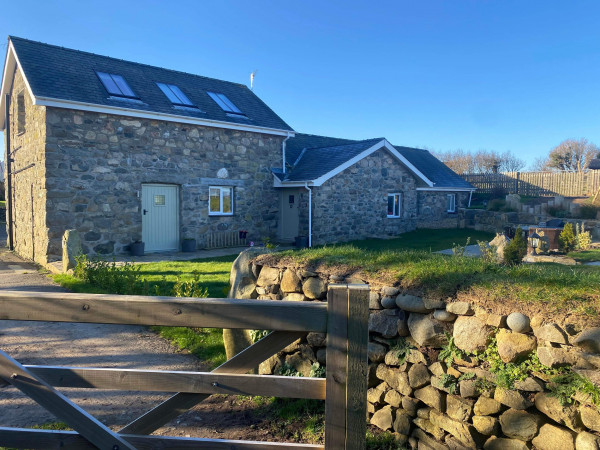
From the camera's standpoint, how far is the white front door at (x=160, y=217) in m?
14.0

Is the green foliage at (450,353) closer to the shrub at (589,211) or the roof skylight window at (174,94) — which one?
the roof skylight window at (174,94)

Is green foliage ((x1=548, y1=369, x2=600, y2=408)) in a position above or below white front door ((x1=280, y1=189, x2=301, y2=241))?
below

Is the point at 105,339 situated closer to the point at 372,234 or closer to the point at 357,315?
the point at 357,315

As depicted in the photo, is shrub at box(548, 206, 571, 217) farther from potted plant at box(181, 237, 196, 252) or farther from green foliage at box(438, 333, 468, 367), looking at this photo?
green foliage at box(438, 333, 468, 367)

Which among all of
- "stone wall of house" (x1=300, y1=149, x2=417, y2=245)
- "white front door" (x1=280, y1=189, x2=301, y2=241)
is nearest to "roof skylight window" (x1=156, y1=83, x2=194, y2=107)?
"white front door" (x1=280, y1=189, x2=301, y2=241)

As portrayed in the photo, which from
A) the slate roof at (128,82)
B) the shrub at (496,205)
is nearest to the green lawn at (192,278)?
the slate roof at (128,82)

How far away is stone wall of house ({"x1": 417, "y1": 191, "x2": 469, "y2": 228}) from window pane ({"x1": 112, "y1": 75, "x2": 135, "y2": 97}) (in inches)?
527

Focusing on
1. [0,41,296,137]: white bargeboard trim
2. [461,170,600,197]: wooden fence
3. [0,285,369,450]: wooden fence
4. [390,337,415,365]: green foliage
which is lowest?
[390,337,415,365]: green foliage

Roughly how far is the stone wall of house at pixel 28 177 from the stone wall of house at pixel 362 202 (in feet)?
26.8

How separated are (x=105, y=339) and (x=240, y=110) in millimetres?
12130

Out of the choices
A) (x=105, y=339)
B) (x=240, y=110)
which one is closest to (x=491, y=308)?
(x=105, y=339)

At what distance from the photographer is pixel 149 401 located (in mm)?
4273

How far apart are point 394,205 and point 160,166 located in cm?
1019

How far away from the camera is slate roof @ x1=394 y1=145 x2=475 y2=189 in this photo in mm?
23500
